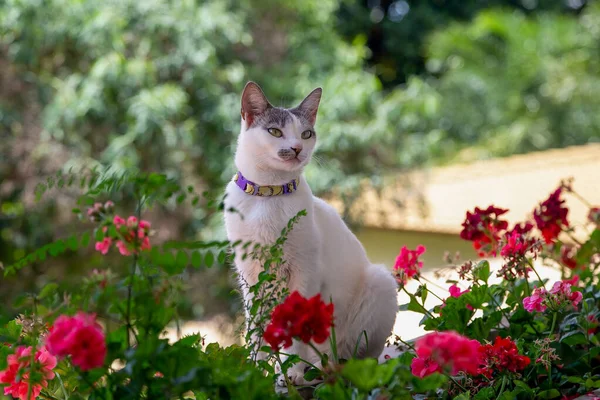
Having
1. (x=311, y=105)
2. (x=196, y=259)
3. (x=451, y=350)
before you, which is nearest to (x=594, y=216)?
(x=311, y=105)

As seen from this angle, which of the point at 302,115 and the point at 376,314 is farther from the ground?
the point at 302,115

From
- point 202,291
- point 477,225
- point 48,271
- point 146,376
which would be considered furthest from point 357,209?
point 146,376

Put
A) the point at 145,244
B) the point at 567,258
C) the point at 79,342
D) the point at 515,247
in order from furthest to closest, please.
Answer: the point at 567,258 < the point at 515,247 < the point at 145,244 < the point at 79,342

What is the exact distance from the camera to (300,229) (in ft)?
4.03

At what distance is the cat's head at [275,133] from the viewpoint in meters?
1.25

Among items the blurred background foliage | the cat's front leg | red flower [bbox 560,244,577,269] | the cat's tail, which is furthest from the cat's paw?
the blurred background foliage

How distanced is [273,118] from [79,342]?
74 cm

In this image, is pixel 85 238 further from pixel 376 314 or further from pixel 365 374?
pixel 376 314

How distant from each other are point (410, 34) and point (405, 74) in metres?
0.51

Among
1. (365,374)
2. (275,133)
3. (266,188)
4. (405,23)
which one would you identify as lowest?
(365,374)

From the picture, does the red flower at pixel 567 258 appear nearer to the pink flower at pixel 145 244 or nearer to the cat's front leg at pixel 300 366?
the cat's front leg at pixel 300 366

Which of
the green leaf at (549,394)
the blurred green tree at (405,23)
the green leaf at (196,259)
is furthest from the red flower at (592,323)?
the blurred green tree at (405,23)

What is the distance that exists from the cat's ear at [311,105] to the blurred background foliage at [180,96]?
3.09 m

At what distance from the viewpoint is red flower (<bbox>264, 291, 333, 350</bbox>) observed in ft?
2.51
